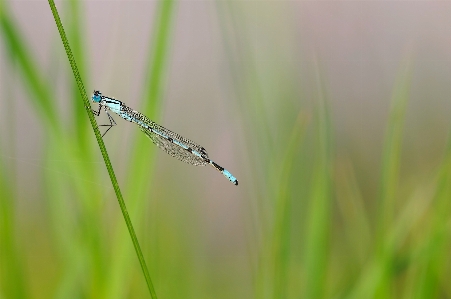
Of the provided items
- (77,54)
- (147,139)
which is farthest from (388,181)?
(77,54)

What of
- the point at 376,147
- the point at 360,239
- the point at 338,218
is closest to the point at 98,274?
the point at 360,239

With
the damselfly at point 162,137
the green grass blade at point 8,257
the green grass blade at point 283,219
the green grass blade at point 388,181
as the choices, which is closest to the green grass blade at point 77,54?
the damselfly at point 162,137

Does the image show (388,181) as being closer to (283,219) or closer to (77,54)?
(283,219)

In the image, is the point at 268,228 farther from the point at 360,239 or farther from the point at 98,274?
the point at 98,274

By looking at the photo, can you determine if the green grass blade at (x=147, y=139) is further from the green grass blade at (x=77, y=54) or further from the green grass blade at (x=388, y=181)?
the green grass blade at (x=388, y=181)

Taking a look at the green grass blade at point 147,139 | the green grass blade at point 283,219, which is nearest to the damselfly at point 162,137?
the green grass blade at point 147,139

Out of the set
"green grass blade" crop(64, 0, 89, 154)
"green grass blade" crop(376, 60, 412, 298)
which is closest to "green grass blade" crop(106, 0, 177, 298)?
"green grass blade" crop(64, 0, 89, 154)

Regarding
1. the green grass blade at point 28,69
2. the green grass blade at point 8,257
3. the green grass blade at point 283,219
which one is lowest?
the green grass blade at point 8,257

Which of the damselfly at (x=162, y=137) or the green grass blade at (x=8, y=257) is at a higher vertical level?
the damselfly at (x=162, y=137)

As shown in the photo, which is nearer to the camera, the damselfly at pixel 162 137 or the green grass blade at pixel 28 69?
the green grass blade at pixel 28 69
